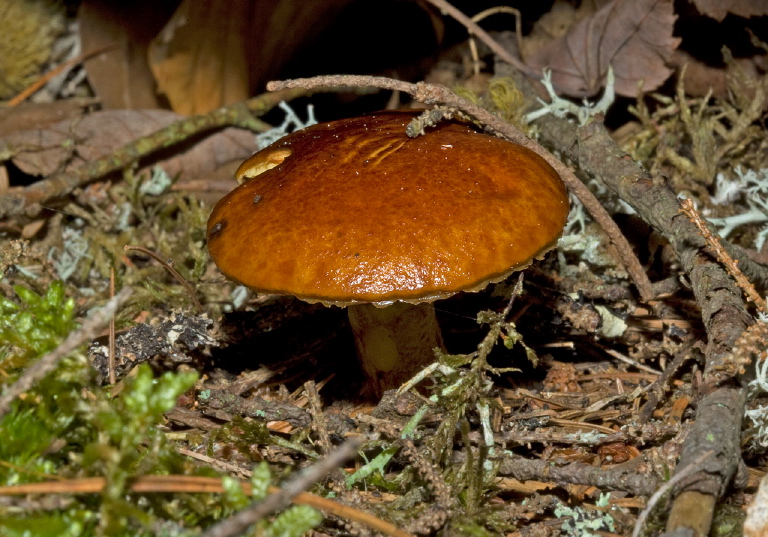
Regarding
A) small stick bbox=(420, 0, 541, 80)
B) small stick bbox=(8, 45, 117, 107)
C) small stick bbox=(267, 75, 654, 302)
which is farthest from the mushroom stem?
small stick bbox=(8, 45, 117, 107)

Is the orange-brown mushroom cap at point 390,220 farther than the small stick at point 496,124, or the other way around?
the small stick at point 496,124

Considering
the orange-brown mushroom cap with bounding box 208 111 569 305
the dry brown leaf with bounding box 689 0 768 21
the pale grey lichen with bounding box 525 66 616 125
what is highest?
the orange-brown mushroom cap with bounding box 208 111 569 305

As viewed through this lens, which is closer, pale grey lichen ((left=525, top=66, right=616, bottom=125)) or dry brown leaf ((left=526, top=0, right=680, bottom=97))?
pale grey lichen ((left=525, top=66, right=616, bottom=125))

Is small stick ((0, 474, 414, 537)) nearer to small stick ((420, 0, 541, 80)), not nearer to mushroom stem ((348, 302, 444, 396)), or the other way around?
mushroom stem ((348, 302, 444, 396))

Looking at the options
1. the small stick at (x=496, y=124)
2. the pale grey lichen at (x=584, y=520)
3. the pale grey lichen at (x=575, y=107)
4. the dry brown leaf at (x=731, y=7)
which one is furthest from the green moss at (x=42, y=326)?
the dry brown leaf at (x=731, y=7)

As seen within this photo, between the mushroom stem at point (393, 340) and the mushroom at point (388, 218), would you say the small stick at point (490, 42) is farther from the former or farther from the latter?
the mushroom stem at point (393, 340)
